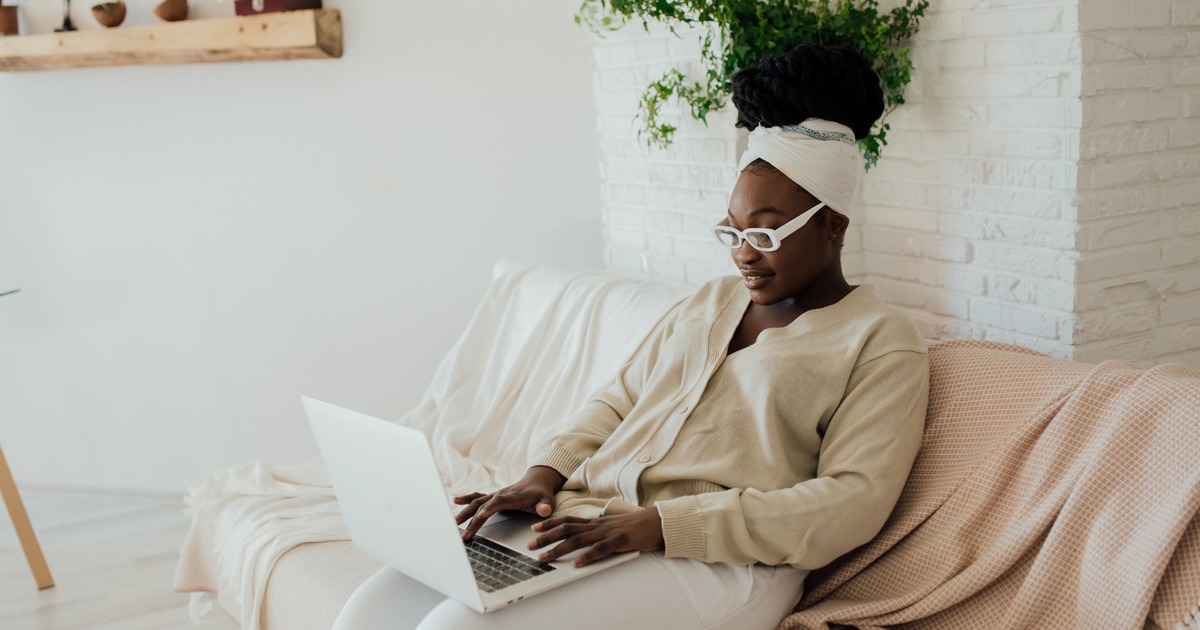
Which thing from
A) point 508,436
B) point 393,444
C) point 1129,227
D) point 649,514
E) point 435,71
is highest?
point 435,71

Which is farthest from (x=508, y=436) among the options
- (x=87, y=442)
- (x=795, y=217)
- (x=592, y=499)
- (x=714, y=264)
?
(x=87, y=442)

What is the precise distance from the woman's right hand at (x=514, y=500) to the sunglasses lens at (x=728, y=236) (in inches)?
17.7

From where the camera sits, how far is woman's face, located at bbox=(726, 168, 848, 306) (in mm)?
1729

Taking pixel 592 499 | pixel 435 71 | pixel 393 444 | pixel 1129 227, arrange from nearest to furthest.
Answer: pixel 393 444 → pixel 592 499 → pixel 1129 227 → pixel 435 71

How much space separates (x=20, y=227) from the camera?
372 centimetres

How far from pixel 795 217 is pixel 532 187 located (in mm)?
1780

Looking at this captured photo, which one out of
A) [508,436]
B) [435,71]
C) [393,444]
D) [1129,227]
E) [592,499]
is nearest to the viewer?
[393,444]

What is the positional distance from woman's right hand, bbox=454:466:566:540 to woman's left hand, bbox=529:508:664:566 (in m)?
0.15

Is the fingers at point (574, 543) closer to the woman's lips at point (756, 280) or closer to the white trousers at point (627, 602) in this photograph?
the white trousers at point (627, 602)

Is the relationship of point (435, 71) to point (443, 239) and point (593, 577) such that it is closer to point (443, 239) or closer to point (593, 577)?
point (443, 239)

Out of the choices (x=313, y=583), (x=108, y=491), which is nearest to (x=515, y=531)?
(x=313, y=583)

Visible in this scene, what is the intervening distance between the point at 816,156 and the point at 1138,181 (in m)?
0.68

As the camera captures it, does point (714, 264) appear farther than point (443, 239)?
No

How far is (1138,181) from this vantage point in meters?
2.01
